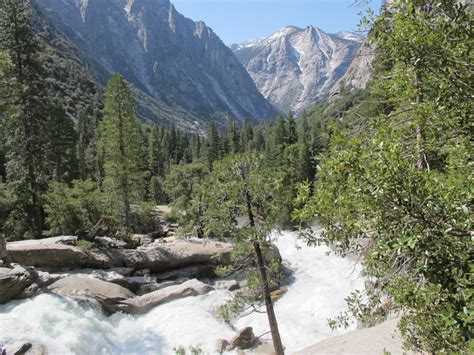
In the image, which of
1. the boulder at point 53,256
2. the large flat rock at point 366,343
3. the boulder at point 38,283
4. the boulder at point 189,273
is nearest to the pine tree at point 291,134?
the boulder at point 189,273

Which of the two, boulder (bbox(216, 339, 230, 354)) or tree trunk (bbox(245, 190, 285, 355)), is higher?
tree trunk (bbox(245, 190, 285, 355))

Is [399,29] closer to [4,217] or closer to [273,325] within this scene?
[273,325]

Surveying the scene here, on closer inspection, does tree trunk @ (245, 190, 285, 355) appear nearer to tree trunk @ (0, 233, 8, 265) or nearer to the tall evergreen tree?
tree trunk @ (0, 233, 8, 265)

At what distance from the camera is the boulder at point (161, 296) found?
18031 mm

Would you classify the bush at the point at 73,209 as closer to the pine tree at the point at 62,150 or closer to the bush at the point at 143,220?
the bush at the point at 143,220

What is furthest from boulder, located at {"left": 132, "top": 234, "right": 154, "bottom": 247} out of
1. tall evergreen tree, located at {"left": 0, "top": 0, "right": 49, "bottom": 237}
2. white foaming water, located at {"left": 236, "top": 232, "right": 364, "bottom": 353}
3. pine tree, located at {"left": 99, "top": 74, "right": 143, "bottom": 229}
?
white foaming water, located at {"left": 236, "top": 232, "right": 364, "bottom": 353}

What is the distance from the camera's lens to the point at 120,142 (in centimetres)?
2664

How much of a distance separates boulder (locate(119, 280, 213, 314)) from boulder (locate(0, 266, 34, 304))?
4.18m

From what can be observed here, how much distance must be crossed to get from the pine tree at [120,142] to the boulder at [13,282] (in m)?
9.74

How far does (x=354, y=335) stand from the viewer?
13.0 meters

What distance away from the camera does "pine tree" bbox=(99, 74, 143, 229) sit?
26.2 metres

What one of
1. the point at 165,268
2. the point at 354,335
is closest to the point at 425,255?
the point at 354,335

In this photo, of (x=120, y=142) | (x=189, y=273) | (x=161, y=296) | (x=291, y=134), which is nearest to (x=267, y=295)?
(x=161, y=296)

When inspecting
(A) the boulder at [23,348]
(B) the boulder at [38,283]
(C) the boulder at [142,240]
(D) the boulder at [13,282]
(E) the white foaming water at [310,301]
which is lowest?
(E) the white foaming water at [310,301]
